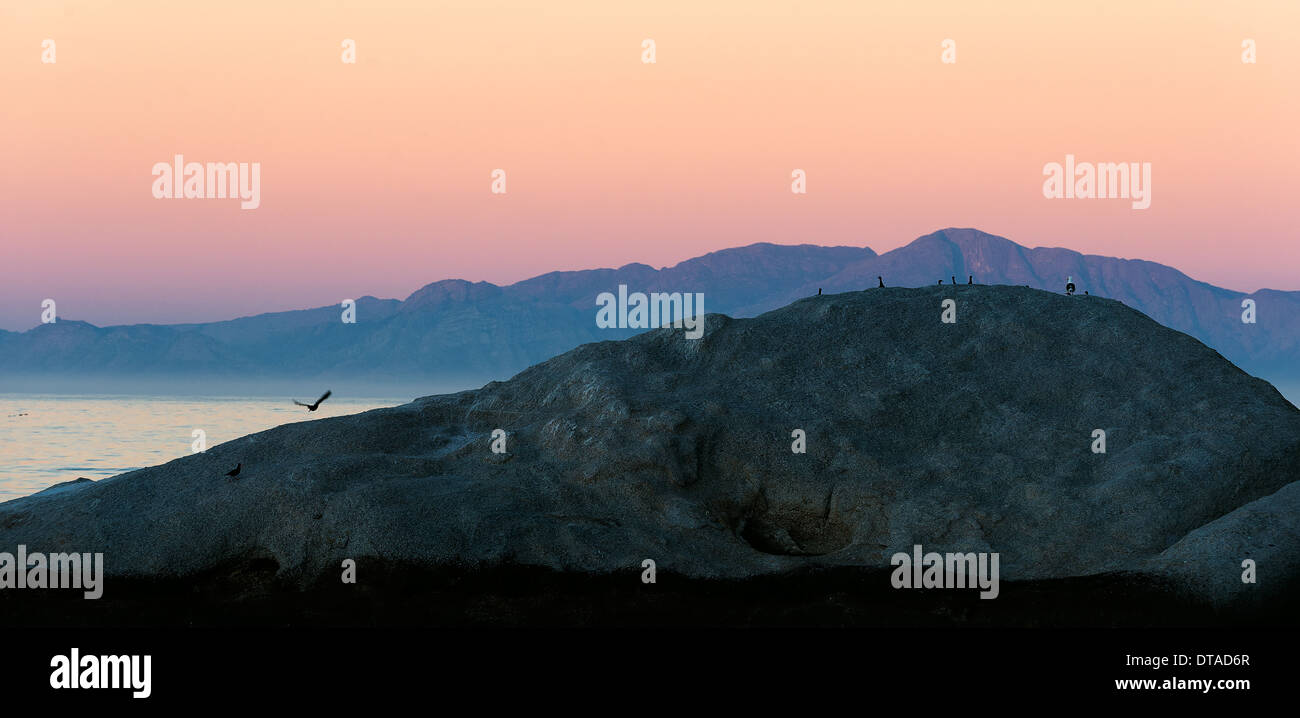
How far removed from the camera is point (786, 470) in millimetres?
21547

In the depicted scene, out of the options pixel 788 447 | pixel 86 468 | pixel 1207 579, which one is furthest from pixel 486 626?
pixel 86 468

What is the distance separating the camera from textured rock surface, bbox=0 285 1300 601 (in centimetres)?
1995

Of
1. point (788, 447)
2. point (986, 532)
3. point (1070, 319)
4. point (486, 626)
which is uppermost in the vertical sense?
point (1070, 319)

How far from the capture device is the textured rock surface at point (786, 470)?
1995 centimetres

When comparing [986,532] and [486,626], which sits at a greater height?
[986,532]

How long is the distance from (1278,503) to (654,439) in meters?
10.4

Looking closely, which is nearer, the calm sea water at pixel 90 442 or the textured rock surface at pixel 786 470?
the textured rock surface at pixel 786 470

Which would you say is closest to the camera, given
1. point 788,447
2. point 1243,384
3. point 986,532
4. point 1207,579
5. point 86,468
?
point 1207,579

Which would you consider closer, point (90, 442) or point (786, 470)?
point (786, 470)

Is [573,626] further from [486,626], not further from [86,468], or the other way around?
[86,468]

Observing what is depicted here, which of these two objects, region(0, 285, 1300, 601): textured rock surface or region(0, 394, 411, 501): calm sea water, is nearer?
region(0, 285, 1300, 601): textured rock surface

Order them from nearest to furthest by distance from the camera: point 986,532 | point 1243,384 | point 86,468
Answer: point 986,532, point 1243,384, point 86,468

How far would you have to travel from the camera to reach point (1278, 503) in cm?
2014

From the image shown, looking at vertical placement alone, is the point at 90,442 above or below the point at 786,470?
below
